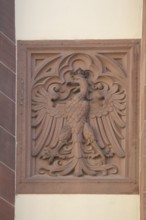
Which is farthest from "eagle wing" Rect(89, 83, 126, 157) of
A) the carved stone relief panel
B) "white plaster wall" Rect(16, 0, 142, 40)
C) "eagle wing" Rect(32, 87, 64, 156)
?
"white plaster wall" Rect(16, 0, 142, 40)

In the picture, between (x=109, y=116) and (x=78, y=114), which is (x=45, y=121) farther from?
(x=109, y=116)

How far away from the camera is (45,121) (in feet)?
22.9

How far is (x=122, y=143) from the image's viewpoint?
691 cm

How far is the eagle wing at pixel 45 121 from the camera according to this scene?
6938 millimetres

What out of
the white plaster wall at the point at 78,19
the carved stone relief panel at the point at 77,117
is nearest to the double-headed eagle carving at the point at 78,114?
the carved stone relief panel at the point at 77,117

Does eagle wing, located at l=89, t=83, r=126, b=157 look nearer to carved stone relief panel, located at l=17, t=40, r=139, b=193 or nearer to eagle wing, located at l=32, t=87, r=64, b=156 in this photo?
carved stone relief panel, located at l=17, t=40, r=139, b=193

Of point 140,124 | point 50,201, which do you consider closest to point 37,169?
point 50,201

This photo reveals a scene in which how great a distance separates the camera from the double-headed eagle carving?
689cm

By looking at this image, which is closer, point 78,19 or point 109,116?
point 109,116

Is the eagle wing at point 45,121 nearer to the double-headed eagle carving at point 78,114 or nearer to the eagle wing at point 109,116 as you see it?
the double-headed eagle carving at point 78,114

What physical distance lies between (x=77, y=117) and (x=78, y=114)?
2cm
